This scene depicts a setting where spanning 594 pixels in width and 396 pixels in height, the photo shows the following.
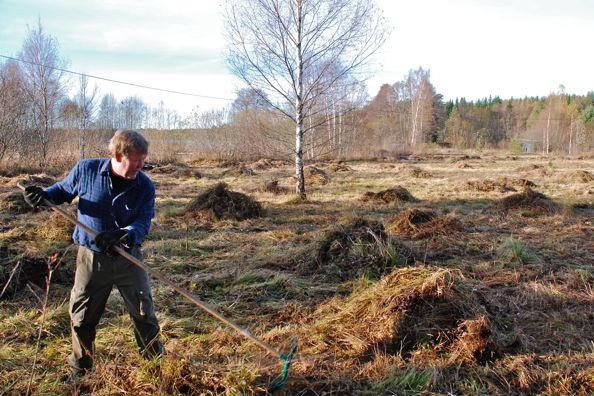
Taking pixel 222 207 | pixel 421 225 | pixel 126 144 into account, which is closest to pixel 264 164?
pixel 222 207

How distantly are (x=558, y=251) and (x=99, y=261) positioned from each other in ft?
21.2

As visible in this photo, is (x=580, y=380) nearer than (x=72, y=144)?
Yes

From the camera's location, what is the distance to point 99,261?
108 inches

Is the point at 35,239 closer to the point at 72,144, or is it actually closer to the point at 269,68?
the point at 269,68

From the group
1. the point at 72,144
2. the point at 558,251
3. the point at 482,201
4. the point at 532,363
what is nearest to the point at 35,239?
the point at 532,363

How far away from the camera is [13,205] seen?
9164mm

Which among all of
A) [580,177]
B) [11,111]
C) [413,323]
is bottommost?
[413,323]

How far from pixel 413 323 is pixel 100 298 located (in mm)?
2506

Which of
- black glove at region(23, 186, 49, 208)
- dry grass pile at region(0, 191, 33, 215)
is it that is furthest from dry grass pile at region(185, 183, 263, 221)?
black glove at region(23, 186, 49, 208)

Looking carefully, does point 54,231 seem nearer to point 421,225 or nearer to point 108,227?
point 108,227

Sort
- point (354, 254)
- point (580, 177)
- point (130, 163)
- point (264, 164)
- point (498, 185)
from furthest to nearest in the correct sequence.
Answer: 1. point (264, 164)
2. point (580, 177)
3. point (498, 185)
4. point (354, 254)
5. point (130, 163)

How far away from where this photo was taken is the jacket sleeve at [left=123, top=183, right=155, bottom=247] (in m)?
2.70

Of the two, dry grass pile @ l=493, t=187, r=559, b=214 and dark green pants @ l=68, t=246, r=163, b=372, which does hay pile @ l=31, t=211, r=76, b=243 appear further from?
dry grass pile @ l=493, t=187, r=559, b=214

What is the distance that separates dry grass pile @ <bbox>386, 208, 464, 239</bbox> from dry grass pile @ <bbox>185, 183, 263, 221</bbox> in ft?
9.95
